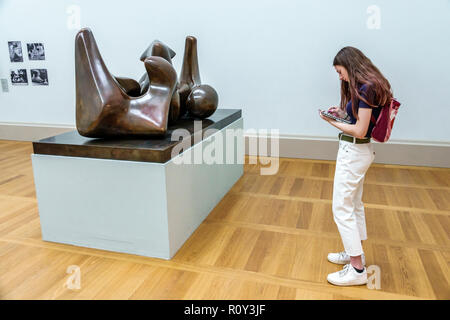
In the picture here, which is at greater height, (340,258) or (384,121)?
(384,121)

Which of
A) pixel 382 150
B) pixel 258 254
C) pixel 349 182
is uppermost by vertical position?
pixel 349 182

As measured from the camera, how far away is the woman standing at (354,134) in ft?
6.18

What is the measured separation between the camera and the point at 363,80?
1.88 m

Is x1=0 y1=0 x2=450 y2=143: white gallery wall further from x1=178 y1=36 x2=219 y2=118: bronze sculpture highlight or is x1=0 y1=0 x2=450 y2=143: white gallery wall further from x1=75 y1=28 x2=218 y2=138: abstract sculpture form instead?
x1=75 y1=28 x2=218 y2=138: abstract sculpture form

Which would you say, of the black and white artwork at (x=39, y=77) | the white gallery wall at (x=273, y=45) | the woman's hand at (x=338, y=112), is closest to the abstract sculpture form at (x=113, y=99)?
the woman's hand at (x=338, y=112)

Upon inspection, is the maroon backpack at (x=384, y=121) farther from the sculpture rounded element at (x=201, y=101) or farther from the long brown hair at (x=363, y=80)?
the sculpture rounded element at (x=201, y=101)

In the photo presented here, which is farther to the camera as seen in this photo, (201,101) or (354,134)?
(201,101)

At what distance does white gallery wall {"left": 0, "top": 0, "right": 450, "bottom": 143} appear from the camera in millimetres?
4312

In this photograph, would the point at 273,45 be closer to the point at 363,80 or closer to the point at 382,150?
the point at 382,150

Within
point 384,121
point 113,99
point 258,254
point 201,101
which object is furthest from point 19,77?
point 384,121

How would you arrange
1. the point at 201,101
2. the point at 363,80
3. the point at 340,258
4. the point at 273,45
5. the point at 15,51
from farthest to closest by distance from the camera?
1. the point at 15,51
2. the point at 273,45
3. the point at 201,101
4. the point at 340,258
5. the point at 363,80

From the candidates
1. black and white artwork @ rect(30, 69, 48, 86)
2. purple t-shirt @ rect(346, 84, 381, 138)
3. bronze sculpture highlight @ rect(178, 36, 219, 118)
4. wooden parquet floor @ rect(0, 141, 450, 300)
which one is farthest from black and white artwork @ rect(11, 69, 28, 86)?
purple t-shirt @ rect(346, 84, 381, 138)

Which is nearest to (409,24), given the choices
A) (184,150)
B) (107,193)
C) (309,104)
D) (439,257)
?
(309,104)

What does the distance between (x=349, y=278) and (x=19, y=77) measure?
5.91 m
